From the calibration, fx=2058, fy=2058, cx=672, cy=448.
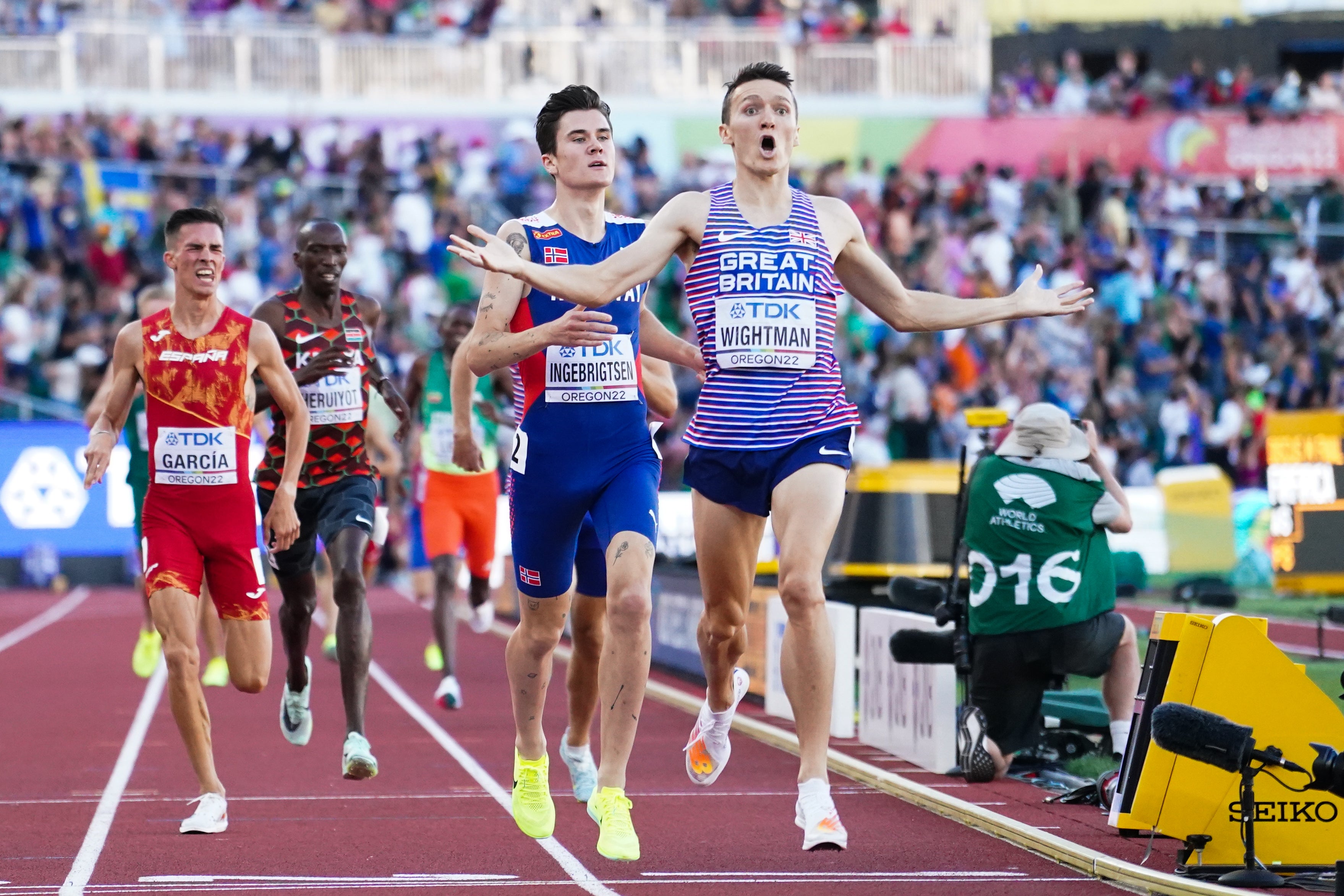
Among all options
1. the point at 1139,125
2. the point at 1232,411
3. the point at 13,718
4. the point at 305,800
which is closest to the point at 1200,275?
the point at 1232,411

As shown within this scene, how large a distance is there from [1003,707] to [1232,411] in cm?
1754

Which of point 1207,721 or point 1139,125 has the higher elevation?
point 1139,125

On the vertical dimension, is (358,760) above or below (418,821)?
above

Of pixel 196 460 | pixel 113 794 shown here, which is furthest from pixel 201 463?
pixel 113 794

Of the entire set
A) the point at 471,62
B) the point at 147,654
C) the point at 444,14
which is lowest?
the point at 147,654

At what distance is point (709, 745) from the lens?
7.38 metres

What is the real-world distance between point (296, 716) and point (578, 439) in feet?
10.2

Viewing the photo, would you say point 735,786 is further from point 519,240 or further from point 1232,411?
point 1232,411

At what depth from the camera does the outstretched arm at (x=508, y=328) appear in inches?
252

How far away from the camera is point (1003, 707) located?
31.5 feet

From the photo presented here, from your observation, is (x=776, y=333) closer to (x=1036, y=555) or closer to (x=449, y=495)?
(x=1036, y=555)

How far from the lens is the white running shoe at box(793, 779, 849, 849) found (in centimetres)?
632

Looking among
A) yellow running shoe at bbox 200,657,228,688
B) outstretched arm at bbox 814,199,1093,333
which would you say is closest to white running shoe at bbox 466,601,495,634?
yellow running shoe at bbox 200,657,228,688

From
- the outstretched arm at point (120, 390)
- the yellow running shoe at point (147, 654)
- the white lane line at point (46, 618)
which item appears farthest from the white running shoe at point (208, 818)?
the white lane line at point (46, 618)
